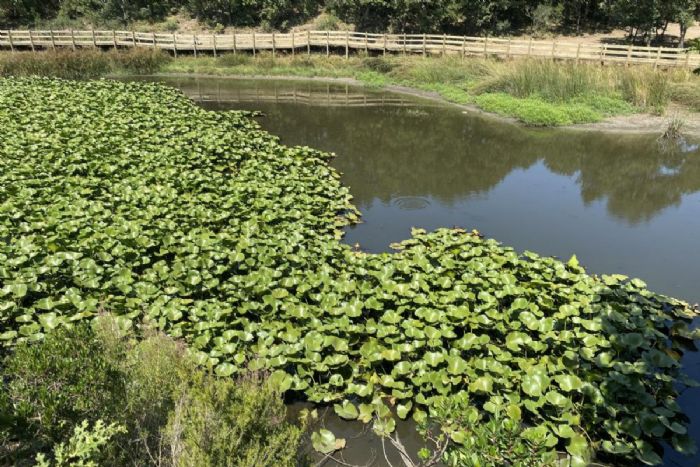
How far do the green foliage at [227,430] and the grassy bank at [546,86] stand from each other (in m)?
14.1

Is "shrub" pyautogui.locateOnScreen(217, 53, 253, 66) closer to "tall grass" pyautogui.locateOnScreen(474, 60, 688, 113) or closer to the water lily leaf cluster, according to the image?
"tall grass" pyautogui.locateOnScreen(474, 60, 688, 113)

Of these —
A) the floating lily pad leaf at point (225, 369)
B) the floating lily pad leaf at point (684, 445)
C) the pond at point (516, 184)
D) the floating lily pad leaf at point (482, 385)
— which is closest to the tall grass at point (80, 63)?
the pond at point (516, 184)

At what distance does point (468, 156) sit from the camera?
13.3 m

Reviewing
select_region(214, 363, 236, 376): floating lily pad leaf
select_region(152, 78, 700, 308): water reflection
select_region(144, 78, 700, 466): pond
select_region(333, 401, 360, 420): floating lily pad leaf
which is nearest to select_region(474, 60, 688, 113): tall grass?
select_region(144, 78, 700, 466): pond

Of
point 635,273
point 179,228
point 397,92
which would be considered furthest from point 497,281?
point 397,92

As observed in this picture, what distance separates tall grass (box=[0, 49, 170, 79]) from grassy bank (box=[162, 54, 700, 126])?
414 inches

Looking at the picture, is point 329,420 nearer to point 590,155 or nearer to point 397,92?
point 590,155

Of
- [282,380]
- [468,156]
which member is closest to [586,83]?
[468,156]

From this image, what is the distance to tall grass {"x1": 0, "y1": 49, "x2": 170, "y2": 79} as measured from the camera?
69.4 ft

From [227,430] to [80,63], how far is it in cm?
2376

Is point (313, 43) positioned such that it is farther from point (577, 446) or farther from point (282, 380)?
point (577, 446)

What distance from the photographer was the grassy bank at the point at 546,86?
53.1ft

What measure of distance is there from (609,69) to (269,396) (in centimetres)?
A: 1928

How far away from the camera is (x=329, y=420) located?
5.08 meters
